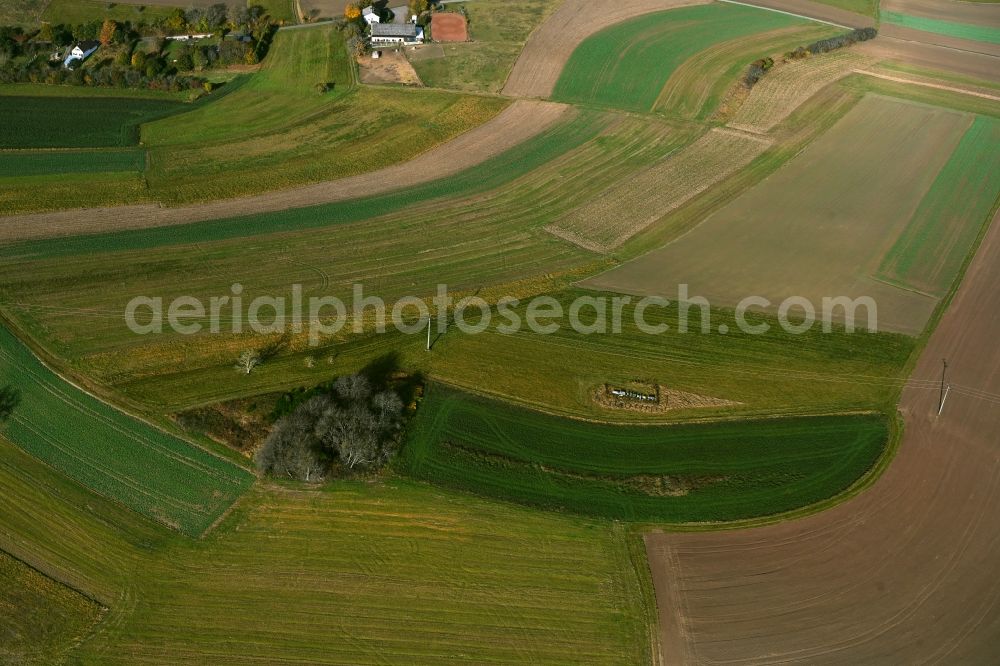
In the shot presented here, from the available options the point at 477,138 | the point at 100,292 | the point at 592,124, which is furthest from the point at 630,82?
the point at 100,292

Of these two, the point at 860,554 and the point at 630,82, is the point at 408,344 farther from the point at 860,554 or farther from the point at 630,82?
the point at 630,82

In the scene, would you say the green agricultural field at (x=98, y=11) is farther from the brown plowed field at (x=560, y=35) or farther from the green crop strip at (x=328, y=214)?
the brown plowed field at (x=560, y=35)

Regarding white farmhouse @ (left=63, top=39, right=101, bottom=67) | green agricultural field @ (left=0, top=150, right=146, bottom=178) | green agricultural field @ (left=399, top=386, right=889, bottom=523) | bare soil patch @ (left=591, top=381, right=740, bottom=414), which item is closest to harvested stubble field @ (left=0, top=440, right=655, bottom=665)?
green agricultural field @ (left=399, top=386, right=889, bottom=523)

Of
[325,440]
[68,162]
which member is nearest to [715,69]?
[325,440]

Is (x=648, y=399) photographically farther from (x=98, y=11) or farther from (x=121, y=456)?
(x=98, y=11)

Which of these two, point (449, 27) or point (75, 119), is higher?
point (449, 27)
